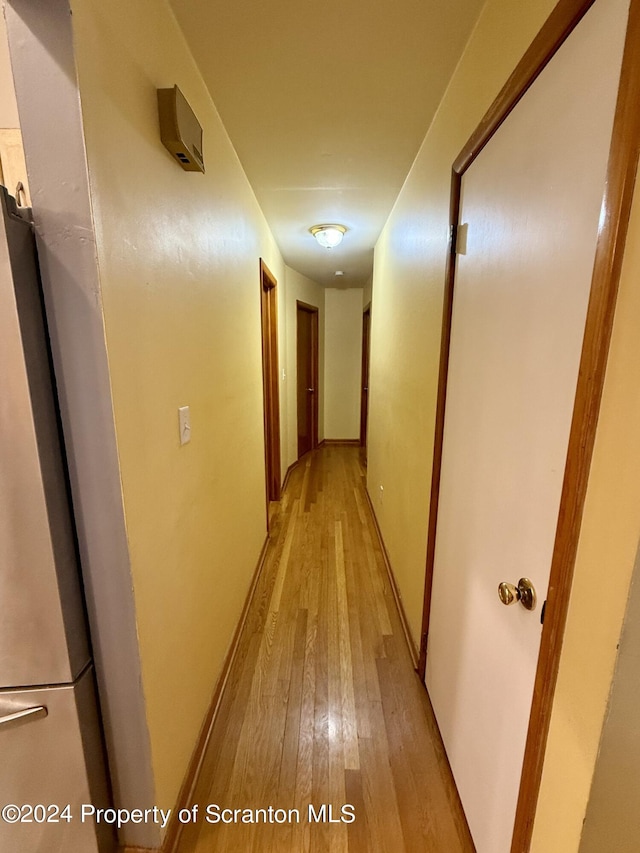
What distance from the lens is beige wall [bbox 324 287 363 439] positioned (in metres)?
5.56

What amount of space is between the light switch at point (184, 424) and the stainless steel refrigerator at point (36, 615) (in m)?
0.38

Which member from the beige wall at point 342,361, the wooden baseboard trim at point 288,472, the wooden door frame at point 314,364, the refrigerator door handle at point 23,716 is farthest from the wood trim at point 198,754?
the beige wall at point 342,361

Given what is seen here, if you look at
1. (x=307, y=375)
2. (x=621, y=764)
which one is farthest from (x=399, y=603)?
(x=307, y=375)

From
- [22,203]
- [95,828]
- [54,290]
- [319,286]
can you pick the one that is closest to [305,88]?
[22,203]

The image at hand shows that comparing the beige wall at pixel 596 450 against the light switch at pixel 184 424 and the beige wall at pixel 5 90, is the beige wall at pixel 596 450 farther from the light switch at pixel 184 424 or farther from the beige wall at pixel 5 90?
the beige wall at pixel 5 90

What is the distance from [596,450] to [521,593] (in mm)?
402

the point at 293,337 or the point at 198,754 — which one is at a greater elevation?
the point at 293,337

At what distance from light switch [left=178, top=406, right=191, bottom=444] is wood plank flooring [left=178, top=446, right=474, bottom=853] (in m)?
1.21

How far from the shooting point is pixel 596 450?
0.61m

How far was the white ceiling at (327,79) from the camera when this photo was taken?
3.55 ft

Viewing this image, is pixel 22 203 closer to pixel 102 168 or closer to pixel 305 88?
pixel 102 168

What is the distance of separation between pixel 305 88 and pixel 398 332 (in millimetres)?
1295

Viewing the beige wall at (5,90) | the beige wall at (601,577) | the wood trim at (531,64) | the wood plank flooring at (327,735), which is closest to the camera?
the beige wall at (601,577)

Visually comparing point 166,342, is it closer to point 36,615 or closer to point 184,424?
point 184,424
